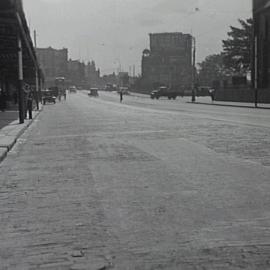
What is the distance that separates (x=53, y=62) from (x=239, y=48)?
8005cm

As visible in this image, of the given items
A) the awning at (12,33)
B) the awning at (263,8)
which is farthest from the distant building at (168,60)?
the awning at (12,33)

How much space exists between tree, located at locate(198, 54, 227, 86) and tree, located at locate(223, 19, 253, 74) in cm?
4388

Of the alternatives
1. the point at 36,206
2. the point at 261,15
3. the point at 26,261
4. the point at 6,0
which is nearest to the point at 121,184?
the point at 36,206

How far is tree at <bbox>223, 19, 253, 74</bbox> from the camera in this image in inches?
4528

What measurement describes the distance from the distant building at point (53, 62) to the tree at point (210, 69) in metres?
45.4

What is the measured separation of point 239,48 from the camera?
117m

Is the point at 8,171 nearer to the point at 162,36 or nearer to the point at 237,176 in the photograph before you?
the point at 237,176

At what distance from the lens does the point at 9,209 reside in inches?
340

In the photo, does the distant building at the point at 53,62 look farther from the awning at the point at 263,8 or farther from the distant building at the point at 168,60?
the awning at the point at 263,8

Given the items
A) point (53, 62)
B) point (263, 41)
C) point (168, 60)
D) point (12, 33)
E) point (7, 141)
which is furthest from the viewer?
point (53, 62)

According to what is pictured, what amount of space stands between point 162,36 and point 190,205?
537ft

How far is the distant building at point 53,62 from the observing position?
176988 millimetres

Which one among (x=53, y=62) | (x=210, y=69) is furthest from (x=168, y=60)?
(x=53, y=62)

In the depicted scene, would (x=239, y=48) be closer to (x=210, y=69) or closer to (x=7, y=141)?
(x=210, y=69)
